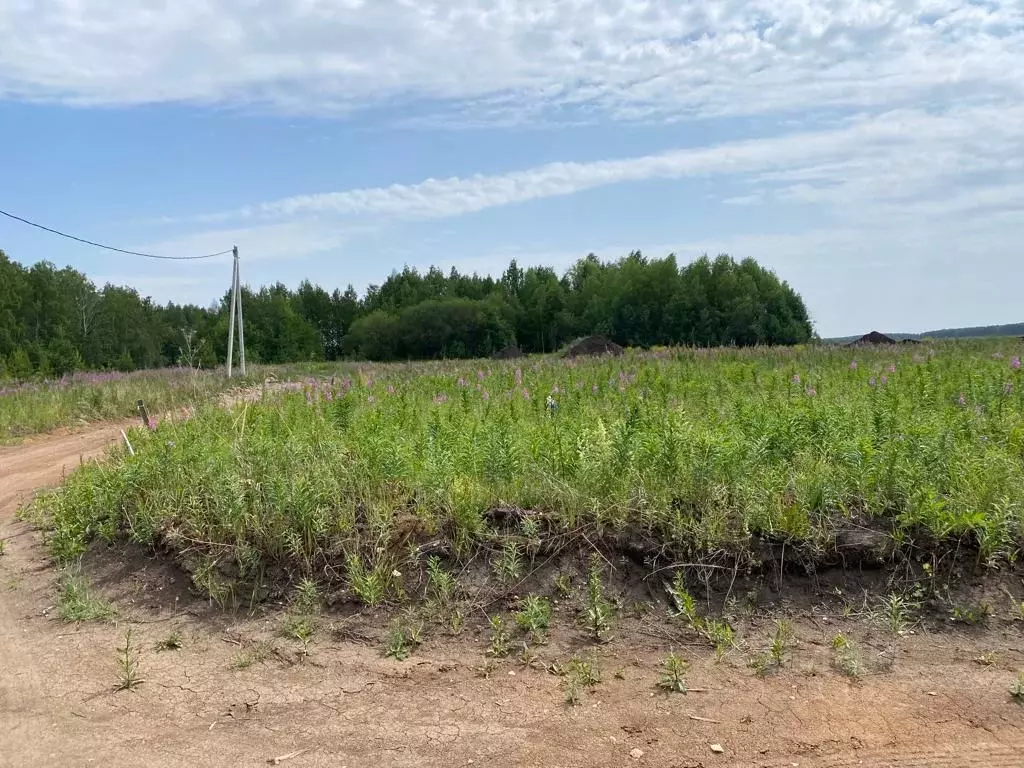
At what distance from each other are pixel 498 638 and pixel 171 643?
6.51ft

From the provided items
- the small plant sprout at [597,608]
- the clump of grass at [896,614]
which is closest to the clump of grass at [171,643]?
the small plant sprout at [597,608]

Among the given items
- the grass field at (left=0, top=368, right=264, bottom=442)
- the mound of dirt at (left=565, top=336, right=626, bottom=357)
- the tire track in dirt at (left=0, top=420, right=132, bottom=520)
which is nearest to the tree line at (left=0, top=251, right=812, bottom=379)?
the mound of dirt at (left=565, top=336, right=626, bottom=357)

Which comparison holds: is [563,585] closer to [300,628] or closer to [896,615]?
[300,628]

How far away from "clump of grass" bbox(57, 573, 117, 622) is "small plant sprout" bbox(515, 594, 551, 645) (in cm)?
277

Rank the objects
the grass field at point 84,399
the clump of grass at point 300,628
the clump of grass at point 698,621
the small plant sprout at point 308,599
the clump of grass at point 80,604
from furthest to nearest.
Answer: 1. the grass field at point 84,399
2. the clump of grass at point 80,604
3. the small plant sprout at point 308,599
4. the clump of grass at point 300,628
5. the clump of grass at point 698,621

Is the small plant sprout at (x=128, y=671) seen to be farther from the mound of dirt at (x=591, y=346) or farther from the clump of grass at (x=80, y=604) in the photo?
the mound of dirt at (x=591, y=346)

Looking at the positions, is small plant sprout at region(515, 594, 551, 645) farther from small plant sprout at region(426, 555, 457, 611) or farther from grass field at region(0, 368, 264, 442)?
grass field at region(0, 368, 264, 442)

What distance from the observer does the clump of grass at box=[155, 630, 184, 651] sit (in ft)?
15.0

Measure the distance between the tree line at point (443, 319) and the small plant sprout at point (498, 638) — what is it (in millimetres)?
39542

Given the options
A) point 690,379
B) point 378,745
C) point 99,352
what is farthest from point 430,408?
point 99,352

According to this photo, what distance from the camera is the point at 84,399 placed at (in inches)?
695

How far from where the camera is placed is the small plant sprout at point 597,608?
4297 mm

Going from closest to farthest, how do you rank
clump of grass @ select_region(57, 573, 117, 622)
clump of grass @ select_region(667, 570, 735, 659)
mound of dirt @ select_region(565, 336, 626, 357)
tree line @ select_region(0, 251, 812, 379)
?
clump of grass @ select_region(667, 570, 735, 659)
clump of grass @ select_region(57, 573, 117, 622)
mound of dirt @ select_region(565, 336, 626, 357)
tree line @ select_region(0, 251, 812, 379)

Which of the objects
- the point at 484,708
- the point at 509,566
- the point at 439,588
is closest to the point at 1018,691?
the point at 484,708
